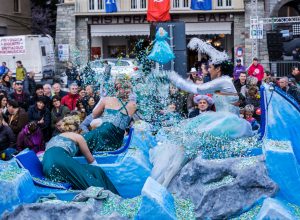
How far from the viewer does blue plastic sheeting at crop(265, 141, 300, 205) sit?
536 cm

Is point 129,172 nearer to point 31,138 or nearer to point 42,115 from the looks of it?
point 31,138

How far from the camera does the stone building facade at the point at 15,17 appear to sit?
109 ft

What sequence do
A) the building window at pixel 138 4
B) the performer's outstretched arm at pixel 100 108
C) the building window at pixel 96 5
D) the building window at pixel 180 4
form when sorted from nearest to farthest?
the performer's outstretched arm at pixel 100 108
the building window at pixel 180 4
the building window at pixel 138 4
the building window at pixel 96 5

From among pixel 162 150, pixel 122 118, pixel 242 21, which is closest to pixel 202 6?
pixel 242 21

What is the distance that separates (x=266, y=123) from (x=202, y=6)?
2229 centimetres

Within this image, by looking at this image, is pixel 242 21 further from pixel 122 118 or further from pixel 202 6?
pixel 122 118

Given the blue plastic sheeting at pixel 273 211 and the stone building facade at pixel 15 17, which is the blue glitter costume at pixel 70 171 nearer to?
the blue plastic sheeting at pixel 273 211

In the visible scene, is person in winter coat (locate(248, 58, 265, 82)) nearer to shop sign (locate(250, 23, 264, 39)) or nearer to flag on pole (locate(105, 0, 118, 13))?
shop sign (locate(250, 23, 264, 39))

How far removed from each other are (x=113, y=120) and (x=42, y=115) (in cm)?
310

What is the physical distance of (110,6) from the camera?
94.0 ft

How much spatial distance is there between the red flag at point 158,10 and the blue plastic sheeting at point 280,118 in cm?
2051

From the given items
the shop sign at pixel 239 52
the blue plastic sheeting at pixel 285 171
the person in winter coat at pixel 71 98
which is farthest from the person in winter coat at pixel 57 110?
the shop sign at pixel 239 52

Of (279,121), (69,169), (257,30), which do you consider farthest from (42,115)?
(257,30)

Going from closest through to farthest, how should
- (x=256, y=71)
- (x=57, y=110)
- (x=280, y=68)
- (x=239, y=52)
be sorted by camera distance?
(x=57, y=110) < (x=256, y=71) < (x=280, y=68) < (x=239, y=52)
